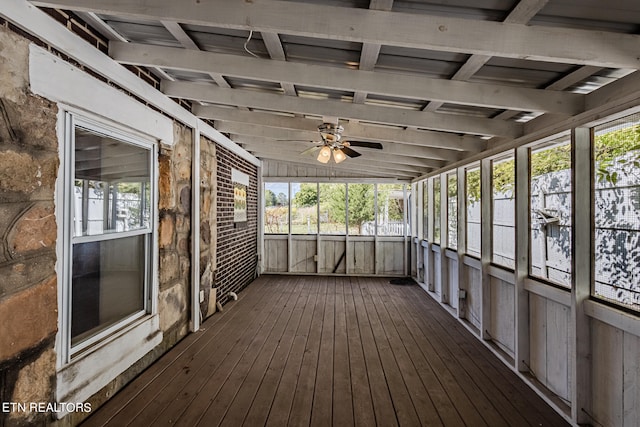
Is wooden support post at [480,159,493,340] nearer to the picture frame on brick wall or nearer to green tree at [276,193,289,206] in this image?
the picture frame on brick wall

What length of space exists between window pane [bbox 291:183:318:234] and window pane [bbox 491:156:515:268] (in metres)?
4.36

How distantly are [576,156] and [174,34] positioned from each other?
301 centimetres

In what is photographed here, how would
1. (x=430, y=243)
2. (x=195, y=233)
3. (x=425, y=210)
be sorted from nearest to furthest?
(x=195, y=233)
(x=430, y=243)
(x=425, y=210)

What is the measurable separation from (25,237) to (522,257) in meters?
3.82

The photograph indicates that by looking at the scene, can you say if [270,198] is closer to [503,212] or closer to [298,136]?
[298,136]

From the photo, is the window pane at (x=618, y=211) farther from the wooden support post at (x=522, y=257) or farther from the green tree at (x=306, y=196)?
the green tree at (x=306, y=196)

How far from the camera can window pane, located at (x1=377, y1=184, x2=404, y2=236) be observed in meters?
7.44

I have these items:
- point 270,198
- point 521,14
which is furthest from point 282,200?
point 521,14

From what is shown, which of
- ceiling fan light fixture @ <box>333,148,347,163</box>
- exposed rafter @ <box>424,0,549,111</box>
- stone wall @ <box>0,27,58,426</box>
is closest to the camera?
exposed rafter @ <box>424,0,549,111</box>

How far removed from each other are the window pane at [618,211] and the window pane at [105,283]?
3.63 meters

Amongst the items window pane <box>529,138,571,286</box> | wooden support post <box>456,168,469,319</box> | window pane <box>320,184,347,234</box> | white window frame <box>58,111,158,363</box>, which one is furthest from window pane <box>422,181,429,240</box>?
white window frame <box>58,111,158,363</box>

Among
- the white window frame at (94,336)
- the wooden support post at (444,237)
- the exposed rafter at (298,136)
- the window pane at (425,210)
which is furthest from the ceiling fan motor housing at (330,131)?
the window pane at (425,210)

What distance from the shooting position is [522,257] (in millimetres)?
3055

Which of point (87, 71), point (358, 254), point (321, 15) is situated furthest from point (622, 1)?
point (358, 254)
